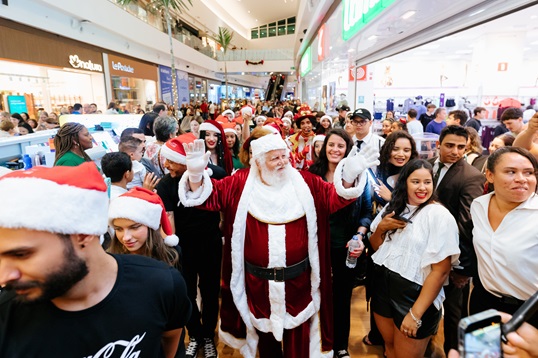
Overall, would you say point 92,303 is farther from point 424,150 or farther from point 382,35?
point 382,35

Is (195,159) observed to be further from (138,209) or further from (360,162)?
(360,162)

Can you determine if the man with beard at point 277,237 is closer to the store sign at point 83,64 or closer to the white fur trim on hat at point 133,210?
the white fur trim on hat at point 133,210

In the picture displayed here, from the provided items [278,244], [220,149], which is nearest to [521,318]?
[278,244]

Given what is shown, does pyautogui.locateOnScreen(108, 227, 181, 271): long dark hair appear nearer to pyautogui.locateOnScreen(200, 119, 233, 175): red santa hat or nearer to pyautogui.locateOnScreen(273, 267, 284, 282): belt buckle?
pyautogui.locateOnScreen(273, 267, 284, 282): belt buckle

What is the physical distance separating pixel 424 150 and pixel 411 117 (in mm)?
2324

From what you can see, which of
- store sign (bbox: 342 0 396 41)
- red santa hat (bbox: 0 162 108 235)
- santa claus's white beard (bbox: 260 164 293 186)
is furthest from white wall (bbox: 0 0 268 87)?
red santa hat (bbox: 0 162 108 235)

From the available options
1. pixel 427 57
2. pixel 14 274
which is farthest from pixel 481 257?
pixel 427 57

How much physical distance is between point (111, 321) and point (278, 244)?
103 centimetres

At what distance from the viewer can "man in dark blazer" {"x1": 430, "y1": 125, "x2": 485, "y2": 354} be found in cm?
186

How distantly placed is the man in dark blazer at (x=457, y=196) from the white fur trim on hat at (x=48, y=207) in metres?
1.91

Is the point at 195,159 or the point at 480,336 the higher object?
the point at 195,159

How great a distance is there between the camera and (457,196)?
208cm

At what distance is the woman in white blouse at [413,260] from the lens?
1.67 metres

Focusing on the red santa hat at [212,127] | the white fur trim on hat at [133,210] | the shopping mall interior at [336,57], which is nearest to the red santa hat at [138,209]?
the white fur trim on hat at [133,210]
